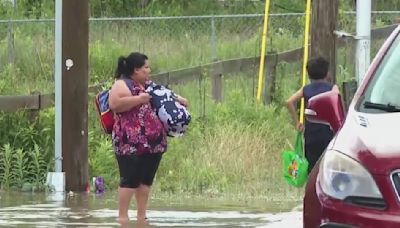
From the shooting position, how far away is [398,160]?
484 centimetres

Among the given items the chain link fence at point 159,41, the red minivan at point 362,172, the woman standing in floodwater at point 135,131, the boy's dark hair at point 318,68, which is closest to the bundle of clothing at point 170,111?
the woman standing in floodwater at point 135,131

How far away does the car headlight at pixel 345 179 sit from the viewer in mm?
4895

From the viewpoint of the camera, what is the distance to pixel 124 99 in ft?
29.5

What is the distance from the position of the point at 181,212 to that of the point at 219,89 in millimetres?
6461

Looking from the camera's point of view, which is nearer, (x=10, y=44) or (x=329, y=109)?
(x=329, y=109)

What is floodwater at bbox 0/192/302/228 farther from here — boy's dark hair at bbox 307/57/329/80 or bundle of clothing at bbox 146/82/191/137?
boy's dark hair at bbox 307/57/329/80

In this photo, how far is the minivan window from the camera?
18.1ft

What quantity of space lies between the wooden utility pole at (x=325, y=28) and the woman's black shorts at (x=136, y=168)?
13.0 ft

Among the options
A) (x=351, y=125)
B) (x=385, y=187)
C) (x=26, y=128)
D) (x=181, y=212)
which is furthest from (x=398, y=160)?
(x=26, y=128)

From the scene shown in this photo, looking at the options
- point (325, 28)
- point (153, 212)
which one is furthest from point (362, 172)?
point (325, 28)

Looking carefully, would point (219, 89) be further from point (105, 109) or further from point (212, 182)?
point (105, 109)

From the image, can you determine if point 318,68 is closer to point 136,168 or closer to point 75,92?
point 136,168

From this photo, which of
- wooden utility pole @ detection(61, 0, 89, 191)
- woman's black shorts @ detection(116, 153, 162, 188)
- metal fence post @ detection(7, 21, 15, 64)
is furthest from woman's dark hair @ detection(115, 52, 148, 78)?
metal fence post @ detection(7, 21, 15, 64)

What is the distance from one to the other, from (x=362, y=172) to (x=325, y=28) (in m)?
7.72
